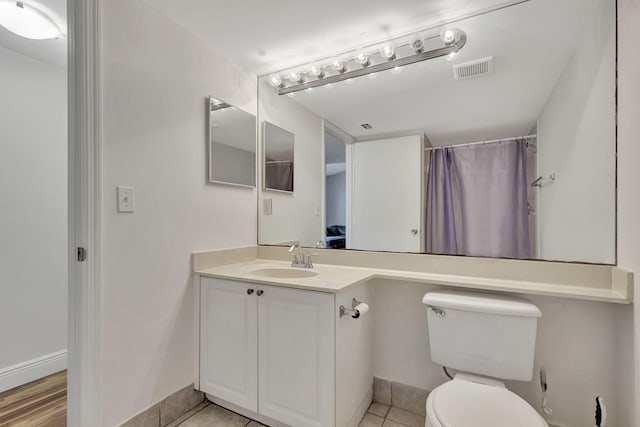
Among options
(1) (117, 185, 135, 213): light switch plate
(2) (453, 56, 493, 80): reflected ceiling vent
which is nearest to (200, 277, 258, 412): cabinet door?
(1) (117, 185, 135, 213): light switch plate

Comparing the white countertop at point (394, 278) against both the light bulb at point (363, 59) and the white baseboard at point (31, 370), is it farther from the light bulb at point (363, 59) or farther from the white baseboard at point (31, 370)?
the white baseboard at point (31, 370)

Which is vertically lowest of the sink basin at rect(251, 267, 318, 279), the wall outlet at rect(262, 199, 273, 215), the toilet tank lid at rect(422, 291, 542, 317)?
the toilet tank lid at rect(422, 291, 542, 317)

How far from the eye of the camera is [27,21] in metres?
1.42

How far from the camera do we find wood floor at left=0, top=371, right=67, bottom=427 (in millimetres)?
1499

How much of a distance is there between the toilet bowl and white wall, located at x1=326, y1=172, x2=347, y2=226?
109 centimetres

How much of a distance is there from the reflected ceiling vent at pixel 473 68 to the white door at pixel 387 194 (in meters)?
0.39

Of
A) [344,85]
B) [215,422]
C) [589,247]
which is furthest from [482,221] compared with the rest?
[215,422]

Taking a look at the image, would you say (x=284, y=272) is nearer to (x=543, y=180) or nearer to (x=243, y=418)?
(x=243, y=418)

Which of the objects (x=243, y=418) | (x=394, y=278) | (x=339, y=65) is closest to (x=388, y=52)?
(x=339, y=65)

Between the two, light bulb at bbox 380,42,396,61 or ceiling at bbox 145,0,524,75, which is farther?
light bulb at bbox 380,42,396,61

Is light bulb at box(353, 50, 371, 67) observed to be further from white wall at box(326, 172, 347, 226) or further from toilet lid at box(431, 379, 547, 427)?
toilet lid at box(431, 379, 547, 427)

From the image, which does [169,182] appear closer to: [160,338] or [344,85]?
[160,338]

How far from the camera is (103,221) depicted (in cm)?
126

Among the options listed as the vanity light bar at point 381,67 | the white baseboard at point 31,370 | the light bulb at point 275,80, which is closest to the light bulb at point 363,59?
the vanity light bar at point 381,67
